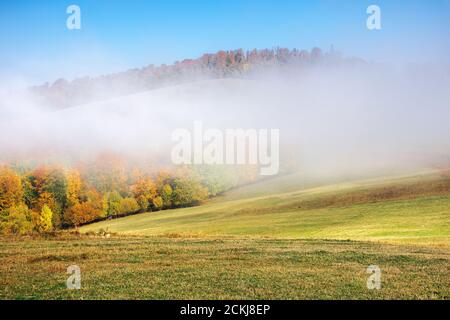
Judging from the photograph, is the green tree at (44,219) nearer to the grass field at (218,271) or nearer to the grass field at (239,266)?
the grass field at (239,266)

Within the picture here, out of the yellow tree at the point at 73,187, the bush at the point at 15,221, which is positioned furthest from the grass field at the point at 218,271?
the yellow tree at the point at 73,187

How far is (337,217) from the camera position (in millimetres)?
69750

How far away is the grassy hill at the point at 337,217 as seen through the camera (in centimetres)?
5612

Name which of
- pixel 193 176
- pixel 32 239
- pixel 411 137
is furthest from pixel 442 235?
pixel 411 137

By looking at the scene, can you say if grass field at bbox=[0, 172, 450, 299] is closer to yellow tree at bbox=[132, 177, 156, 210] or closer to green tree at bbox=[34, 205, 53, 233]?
green tree at bbox=[34, 205, 53, 233]

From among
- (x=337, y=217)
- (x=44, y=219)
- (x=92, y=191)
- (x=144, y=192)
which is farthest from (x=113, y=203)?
(x=337, y=217)

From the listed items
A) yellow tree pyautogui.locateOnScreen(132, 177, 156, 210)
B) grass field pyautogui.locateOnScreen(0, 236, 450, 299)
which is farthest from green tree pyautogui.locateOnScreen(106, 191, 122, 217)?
grass field pyautogui.locateOnScreen(0, 236, 450, 299)

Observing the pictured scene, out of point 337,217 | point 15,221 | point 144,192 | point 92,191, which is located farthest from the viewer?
point 144,192

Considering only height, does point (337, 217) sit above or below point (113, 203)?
above

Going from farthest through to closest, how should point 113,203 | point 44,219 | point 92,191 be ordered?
point 92,191, point 113,203, point 44,219

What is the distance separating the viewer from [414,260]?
29.6 meters

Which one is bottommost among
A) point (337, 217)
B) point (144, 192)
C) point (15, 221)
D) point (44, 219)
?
point (44, 219)

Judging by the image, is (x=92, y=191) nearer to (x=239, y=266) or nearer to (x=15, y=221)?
(x=15, y=221)
